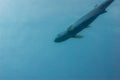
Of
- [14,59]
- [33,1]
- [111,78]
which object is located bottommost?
[111,78]

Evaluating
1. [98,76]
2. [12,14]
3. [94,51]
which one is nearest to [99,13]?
[94,51]

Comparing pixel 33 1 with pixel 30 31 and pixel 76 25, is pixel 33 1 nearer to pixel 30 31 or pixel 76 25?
pixel 30 31

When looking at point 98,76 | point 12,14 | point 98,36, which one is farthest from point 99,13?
point 12,14

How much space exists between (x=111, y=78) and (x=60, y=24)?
927 millimetres

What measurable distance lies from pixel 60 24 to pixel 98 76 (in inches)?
31.9

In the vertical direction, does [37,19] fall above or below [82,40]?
above

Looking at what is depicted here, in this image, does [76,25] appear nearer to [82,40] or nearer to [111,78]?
[82,40]

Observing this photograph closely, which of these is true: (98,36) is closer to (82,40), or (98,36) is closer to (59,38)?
(82,40)

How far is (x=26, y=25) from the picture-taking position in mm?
2686

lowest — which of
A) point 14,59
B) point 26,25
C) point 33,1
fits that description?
point 14,59

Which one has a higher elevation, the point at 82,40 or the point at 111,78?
the point at 82,40

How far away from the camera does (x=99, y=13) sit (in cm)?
264

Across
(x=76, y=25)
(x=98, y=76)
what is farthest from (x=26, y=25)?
(x=98, y=76)

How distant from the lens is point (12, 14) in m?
2.68
